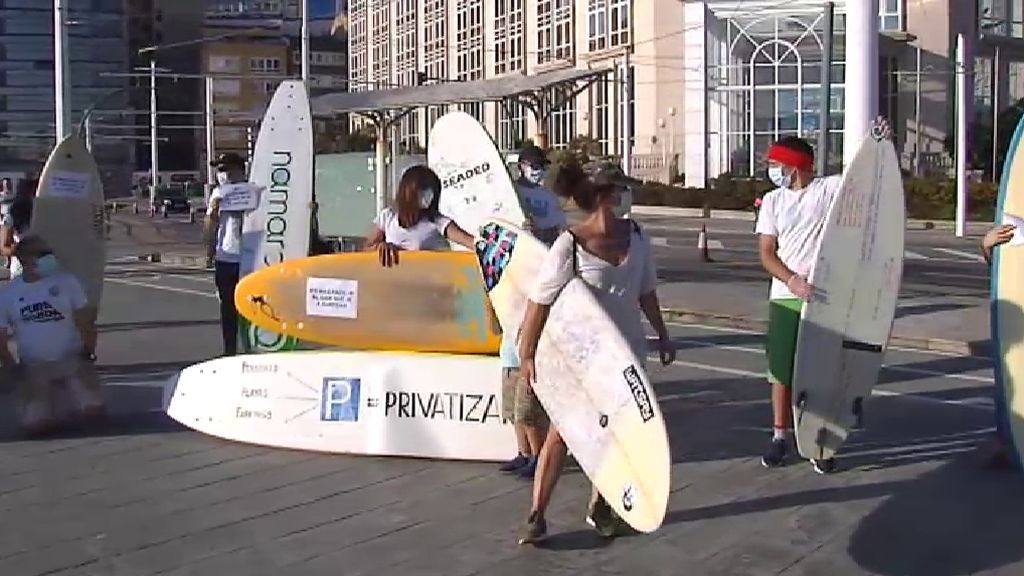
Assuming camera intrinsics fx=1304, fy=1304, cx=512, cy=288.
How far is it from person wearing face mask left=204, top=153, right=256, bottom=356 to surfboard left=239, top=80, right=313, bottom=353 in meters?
0.09

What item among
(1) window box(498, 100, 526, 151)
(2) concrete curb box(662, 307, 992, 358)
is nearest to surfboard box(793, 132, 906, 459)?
(2) concrete curb box(662, 307, 992, 358)

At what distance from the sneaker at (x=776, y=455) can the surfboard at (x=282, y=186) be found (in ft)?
14.4

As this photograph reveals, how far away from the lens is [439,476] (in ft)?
25.2

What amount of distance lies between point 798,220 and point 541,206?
2530mm

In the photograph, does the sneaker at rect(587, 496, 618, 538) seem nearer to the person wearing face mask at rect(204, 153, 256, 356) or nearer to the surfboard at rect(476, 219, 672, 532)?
the surfboard at rect(476, 219, 672, 532)

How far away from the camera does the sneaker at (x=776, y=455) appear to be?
25.7 feet

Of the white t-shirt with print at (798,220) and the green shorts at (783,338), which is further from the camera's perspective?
the green shorts at (783,338)

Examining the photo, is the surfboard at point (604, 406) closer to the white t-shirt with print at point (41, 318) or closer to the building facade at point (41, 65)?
the white t-shirt with print at point (41, 318)

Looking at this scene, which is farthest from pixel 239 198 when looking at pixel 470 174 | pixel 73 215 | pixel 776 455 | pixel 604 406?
pixel 604 406

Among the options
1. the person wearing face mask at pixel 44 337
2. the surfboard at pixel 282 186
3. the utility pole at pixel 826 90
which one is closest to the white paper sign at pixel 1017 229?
the surfboard at pixel 282 186

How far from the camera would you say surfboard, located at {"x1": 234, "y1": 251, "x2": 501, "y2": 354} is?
8.34m

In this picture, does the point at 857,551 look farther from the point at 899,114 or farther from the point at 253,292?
the point at 899,114

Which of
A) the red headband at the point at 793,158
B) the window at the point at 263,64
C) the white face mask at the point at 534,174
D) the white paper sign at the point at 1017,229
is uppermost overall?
the window at the point at 263,64

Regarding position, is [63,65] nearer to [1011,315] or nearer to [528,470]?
[528,470]
